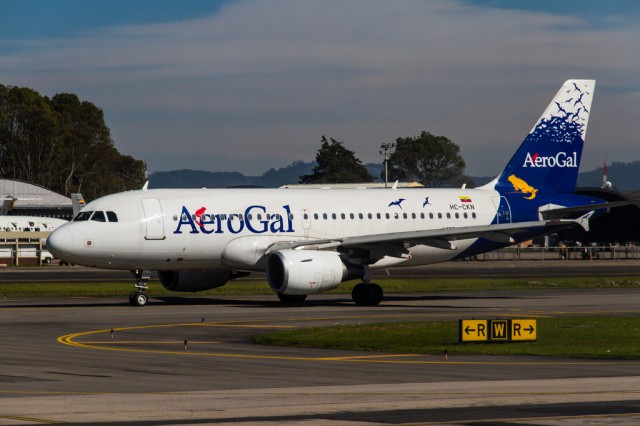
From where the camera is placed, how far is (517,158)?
187ft

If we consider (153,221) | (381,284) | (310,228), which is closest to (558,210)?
(381,284)

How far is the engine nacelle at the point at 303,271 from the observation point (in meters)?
45.9

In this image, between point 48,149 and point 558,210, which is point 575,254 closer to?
point 558,210

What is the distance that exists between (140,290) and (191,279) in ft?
10.5

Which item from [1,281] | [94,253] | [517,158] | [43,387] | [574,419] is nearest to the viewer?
[574,419]

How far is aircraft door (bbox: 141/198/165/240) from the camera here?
4728 cm

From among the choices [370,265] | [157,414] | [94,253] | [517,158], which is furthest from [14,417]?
[517,158]

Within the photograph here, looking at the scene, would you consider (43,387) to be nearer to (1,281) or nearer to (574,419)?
(574,419)

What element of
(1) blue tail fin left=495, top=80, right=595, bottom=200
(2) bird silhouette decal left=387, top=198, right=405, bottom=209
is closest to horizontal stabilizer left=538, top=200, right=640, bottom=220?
(1) blue tail fin left=495, top=80, right=595, bottom=200

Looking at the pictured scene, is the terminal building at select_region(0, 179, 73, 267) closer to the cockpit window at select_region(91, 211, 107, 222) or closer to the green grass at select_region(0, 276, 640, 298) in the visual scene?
the green grass at select_region(0, 276, 640, 298)

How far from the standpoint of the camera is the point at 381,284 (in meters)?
63.3

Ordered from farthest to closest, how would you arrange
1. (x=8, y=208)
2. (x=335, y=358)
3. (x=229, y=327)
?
(x=8, y=208)
(x=229, y=327)
(x=335, y=358)

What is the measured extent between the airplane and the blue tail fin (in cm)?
7

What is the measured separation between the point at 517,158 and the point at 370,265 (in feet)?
36.6
